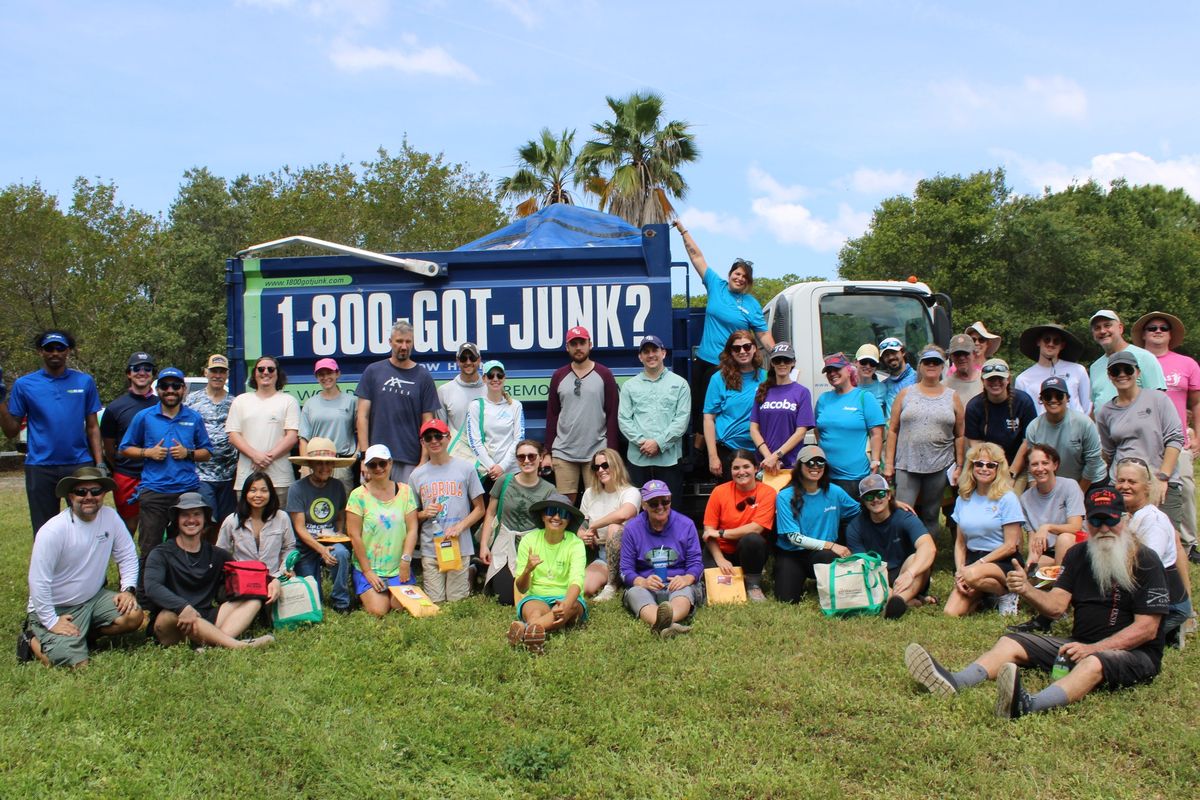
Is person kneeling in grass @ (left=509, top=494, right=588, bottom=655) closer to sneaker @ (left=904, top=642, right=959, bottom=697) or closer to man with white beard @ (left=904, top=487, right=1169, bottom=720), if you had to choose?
sneaker @ (left=904, top=642, right=959, bottom=697)

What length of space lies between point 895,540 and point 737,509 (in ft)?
3.70

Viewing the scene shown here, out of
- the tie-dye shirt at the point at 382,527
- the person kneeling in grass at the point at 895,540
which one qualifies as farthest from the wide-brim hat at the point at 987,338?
the tie-dye shirt at the point at 382,527

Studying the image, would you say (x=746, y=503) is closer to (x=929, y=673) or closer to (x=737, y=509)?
(x=737, y=509)

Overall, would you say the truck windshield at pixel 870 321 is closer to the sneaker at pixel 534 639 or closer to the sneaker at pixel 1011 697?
the sneaker at pixel 534 639

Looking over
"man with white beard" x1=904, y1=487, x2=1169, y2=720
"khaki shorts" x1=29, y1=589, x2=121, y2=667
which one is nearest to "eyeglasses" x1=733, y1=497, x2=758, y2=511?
"man with white beard" x1=904, y1=487, x2=1169, y2=720

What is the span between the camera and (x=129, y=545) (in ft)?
18.9

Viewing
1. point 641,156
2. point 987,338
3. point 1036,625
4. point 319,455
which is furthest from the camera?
point 641,156

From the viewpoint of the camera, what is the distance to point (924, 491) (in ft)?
22.3

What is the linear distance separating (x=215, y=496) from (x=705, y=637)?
3.97 meters

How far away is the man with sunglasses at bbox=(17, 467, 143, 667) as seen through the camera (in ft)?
17.4

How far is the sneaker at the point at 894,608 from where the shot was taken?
5809 millimetres

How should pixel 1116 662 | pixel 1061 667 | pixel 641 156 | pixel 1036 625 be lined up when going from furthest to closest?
pixel 641 156 < pixel 1036 625 < pixel 1061 667 < pixel 1116 662

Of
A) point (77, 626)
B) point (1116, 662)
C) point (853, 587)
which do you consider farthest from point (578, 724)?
point (77, 626)

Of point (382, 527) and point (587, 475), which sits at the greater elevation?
point (587, 475)
